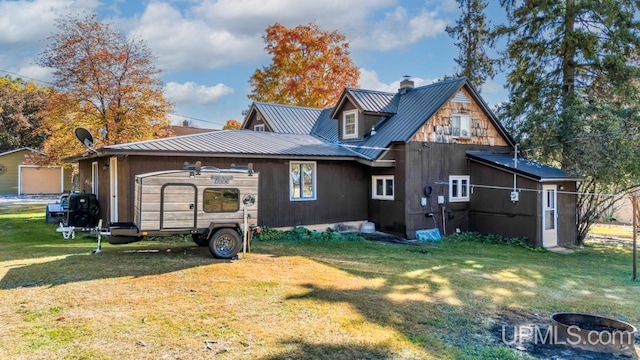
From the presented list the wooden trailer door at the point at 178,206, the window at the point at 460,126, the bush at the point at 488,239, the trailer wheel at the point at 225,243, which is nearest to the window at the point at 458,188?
the bush at the point at 488,239

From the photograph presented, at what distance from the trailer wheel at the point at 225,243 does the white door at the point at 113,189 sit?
16.4 feet

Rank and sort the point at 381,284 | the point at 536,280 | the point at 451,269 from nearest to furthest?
1. the point at 381,284
2. the point at 536,280
3. the point at 451,269

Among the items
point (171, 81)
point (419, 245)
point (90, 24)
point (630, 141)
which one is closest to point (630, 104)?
point (630, 141)

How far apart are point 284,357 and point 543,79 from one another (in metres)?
16.4

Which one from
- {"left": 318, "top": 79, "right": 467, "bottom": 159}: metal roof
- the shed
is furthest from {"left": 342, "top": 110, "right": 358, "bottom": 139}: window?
the shed

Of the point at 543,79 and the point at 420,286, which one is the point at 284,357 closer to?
the point at 420,286

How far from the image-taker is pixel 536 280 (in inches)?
338

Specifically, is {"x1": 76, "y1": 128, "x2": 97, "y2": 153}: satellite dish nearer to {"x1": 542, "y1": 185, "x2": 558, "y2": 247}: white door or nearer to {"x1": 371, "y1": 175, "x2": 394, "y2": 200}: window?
{"x1": 371, "y1": 175, "x2": 394, "y2": 200}: window

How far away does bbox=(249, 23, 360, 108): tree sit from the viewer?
27016mm

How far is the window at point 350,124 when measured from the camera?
52.1ft

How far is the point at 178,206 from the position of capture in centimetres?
799

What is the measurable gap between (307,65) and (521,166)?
16.4 meters

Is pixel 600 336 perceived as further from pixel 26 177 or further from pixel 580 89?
pixel 26 177

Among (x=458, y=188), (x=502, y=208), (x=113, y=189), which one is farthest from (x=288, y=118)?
(x=502, y=208)
